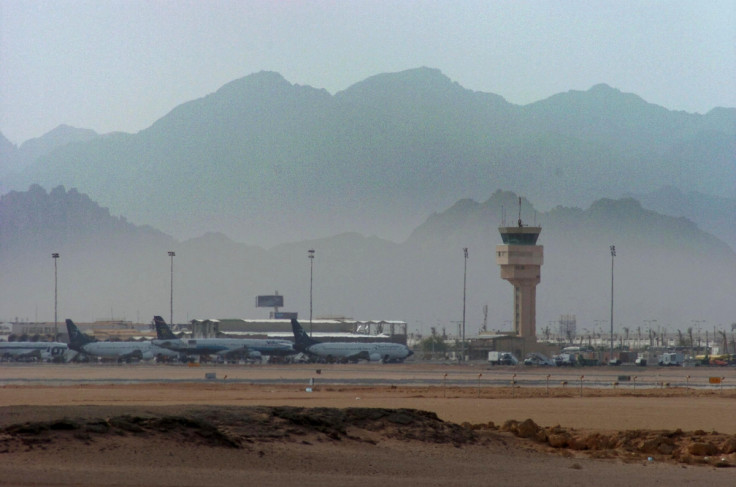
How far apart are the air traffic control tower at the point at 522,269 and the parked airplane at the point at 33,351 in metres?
71.6

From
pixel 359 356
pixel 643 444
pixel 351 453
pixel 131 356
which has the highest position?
pixel 351 453

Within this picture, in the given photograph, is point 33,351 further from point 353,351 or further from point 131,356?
point 353,351

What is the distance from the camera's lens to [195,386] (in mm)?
79375

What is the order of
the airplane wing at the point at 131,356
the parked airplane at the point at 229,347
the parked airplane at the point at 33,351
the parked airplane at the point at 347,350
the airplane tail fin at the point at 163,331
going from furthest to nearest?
the airplane tail fin at the point at 163,331 < the parked airplane at the point at 33,351 < the airplane wing at the point at 131,356 < the parked airplane at the point at 229,347 < the parked airplane at the point at 347,350

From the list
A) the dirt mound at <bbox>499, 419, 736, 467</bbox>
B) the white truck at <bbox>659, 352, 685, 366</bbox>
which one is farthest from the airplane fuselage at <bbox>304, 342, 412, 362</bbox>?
the dirt mound at <bbox>499, 419, 736, 467</bbox>

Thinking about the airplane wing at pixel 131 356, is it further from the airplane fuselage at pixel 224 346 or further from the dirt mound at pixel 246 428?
the dirt mound at pixel 246 428

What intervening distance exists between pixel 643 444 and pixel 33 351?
149m

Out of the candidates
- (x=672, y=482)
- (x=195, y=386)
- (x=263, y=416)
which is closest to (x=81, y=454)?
(x=263, y=416)

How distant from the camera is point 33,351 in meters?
172

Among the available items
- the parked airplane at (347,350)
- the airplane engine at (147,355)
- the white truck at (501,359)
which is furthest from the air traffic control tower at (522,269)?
the airplane engine at (147,355)

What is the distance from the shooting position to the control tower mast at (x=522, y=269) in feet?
600

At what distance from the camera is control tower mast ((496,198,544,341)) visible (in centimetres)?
18300

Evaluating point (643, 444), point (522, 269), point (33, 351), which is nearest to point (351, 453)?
point (643, 444)

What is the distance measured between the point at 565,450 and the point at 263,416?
9.77 meters
